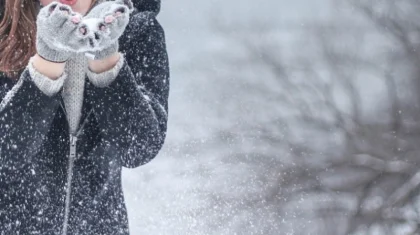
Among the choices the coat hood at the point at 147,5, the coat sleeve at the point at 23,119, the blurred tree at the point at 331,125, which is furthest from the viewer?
the blurred tree at the point at 331,125

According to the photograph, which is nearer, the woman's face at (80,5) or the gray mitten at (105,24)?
the gray mitten at (105,24)

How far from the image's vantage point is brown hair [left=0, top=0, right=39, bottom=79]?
1219 millimetres

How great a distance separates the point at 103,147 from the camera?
48.0 inches

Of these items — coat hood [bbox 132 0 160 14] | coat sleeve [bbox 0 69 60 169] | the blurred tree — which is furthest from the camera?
the blurred tree

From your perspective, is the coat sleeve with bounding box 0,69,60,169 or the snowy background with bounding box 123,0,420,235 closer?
the coat sleeve with bounding box 0,69,60,169

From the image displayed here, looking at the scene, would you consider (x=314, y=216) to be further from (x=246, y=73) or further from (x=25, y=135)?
(x=25, y=135)

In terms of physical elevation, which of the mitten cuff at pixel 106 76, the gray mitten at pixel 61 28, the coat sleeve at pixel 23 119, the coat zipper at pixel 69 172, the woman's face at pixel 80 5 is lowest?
the coat zipper at pixel 69 172

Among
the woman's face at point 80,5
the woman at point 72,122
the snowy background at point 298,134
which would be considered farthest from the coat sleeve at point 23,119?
the snowy background at point 298,134

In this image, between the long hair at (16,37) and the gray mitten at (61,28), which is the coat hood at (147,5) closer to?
the long hair at (16,37)

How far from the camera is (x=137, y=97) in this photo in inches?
46.6

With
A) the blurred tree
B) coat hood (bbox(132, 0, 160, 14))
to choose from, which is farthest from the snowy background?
coat hood (bbox(132, 0, 160, 14))

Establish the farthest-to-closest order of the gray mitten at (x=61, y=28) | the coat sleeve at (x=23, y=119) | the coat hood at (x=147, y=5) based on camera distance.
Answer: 1. the coat hood at (x=147, y=5)
2. the coat sleeve at (x=23, y=119)
3. the gray mitten at (x=61, y=28)

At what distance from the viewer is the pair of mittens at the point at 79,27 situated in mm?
1050

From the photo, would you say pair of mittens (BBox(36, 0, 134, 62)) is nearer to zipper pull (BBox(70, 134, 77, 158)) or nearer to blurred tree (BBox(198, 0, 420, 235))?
zipper pull (BBox(70, 134, 77, 158))
